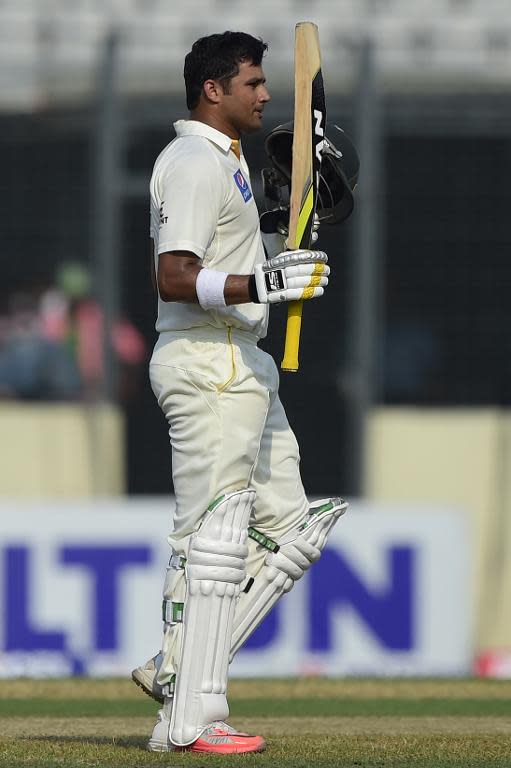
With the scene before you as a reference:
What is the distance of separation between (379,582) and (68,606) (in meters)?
1.44

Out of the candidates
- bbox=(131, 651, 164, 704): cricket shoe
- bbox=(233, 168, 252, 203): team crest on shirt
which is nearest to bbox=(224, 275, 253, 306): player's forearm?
bbox=(233, 168, 252, 203): team crest on shirt

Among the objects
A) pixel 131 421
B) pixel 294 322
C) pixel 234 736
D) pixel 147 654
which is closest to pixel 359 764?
pixel 234 736

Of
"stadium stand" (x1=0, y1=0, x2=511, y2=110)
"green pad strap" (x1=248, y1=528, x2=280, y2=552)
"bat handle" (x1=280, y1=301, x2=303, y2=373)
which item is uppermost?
"stadium stand" (x1=0, y1=0, x2=511, y2=110)

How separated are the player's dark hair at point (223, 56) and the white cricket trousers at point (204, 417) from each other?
62 centimetres

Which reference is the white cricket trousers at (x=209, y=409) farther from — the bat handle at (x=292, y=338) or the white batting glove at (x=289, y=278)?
the white batting glove at (x=289, y=278)

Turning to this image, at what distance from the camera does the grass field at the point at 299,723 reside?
412cm

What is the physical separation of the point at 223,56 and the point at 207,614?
1356 mm

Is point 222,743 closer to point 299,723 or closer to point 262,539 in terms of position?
point 262,539

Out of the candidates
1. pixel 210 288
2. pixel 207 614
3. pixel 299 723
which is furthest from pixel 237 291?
pixel 299 723

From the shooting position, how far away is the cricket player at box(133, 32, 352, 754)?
420 cm

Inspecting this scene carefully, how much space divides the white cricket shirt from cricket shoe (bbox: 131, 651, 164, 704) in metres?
0.83

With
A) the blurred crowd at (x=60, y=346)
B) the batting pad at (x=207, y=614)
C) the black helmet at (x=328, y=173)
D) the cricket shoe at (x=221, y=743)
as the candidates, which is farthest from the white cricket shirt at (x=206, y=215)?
the blurred crowd at (x=60, y=346)

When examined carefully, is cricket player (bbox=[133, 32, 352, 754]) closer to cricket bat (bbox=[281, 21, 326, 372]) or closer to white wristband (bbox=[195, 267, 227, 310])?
white wristband (bbox=[195, 267, 227, 310])

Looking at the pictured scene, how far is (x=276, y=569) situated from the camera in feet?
14.6
